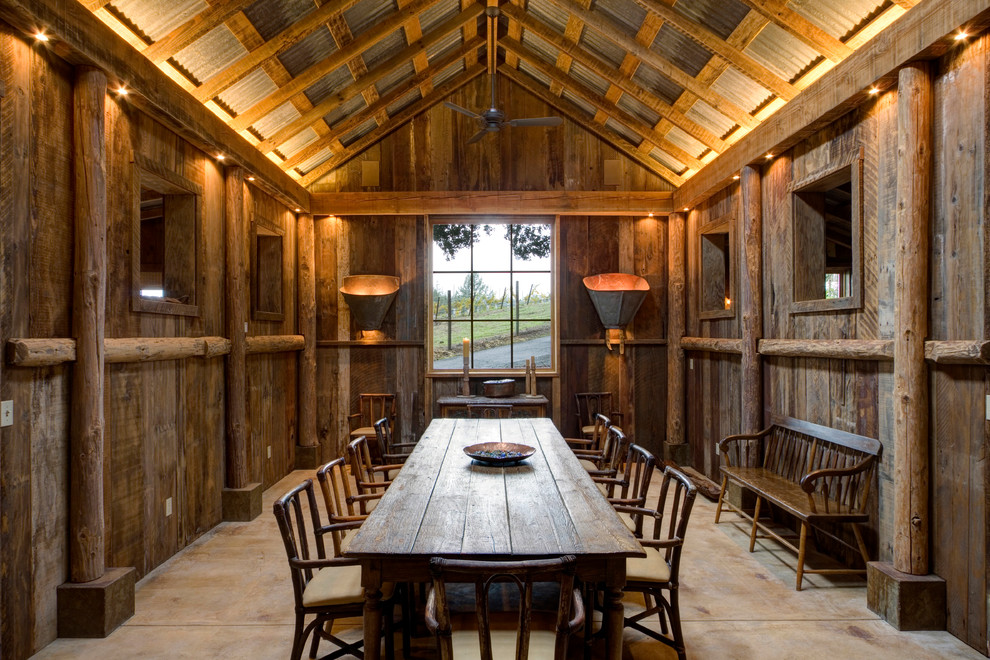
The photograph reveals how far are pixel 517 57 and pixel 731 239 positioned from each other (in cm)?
299

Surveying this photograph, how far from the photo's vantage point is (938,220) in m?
2.96

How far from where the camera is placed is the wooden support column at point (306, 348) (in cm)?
658

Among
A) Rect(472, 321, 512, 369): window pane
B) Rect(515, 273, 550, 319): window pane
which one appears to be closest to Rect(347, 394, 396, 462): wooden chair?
Rect(472, 321, 512, 369): window pane

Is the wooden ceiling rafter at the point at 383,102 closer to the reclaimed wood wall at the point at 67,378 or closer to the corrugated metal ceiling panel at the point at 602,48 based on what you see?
the reclaimed wood wall at the point at 67,378

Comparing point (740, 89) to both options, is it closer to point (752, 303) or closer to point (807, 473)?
point (752, 303)

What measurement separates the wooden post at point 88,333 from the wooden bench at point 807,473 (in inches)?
144

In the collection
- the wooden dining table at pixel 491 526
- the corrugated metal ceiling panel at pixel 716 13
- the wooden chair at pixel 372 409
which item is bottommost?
the wooden chair at pixel 372 409

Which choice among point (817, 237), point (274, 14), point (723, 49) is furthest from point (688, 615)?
point (274, 14)

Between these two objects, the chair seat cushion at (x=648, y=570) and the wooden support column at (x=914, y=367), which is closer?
the chair seat cushion at (x=648, y=570)

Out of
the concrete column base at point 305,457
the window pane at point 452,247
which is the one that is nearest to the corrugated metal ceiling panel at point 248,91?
the window pane at point 452,247

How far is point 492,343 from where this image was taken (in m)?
7.92

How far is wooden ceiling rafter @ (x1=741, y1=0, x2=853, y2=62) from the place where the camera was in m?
3.60

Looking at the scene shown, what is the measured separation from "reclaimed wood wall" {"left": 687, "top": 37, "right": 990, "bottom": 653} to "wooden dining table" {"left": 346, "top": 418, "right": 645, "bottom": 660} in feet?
5.53

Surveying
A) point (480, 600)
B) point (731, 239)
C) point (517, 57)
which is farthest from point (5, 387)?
point (517, 57)
